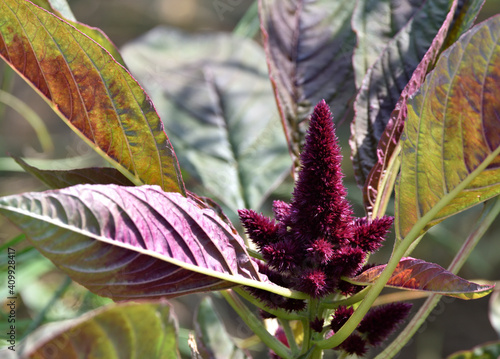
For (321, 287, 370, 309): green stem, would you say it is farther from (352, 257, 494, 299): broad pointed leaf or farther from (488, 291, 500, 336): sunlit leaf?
(488, 291, 500, 336): sunlit leaf

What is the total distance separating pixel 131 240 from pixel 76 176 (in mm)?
151

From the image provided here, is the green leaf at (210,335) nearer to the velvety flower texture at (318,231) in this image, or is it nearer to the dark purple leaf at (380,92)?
the velvety flower texture at (318,231)

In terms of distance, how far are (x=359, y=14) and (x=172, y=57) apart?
1.15 feet

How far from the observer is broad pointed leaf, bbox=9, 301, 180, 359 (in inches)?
10.7

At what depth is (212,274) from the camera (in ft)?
1.35

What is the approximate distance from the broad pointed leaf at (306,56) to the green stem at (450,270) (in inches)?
7.6

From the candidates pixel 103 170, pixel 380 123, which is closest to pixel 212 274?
pixel 103 170

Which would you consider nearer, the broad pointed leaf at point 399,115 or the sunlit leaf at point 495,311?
the broad pointed leaf at point 399,115

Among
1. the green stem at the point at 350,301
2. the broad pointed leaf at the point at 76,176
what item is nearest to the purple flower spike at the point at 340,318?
the green stem at the point at 350,301

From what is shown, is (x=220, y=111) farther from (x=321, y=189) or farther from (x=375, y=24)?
(x=321, y=189)

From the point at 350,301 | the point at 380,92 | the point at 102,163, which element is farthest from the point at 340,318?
the point at 102,163

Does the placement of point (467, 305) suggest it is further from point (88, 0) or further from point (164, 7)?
point (88, 0)

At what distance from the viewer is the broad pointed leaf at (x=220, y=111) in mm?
708

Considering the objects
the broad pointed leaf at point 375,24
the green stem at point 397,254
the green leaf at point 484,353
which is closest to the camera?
the green stem at point 397,254
